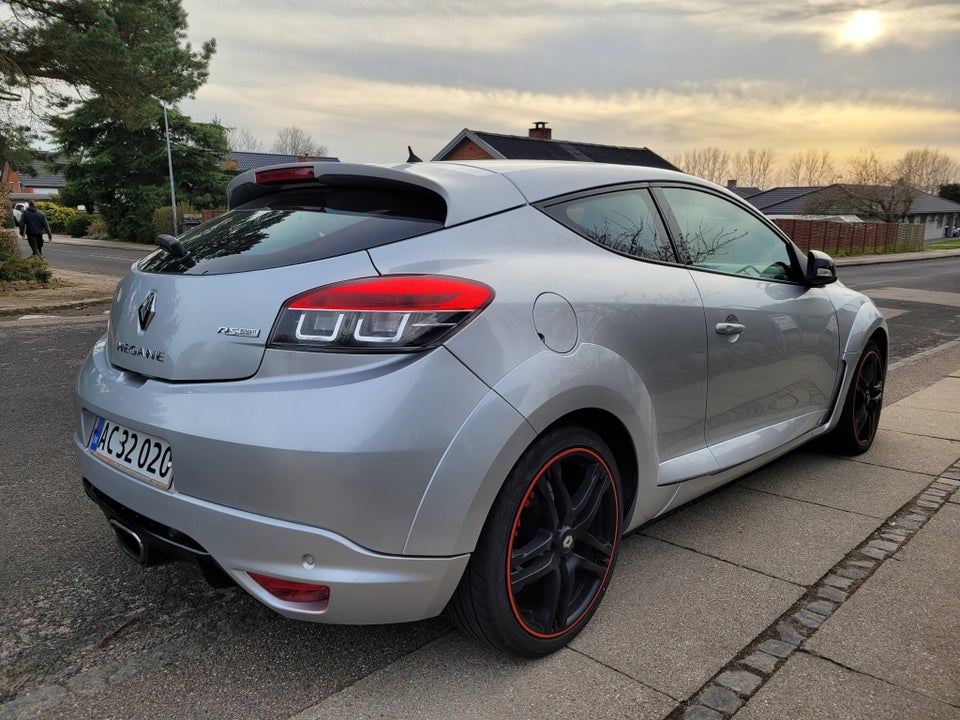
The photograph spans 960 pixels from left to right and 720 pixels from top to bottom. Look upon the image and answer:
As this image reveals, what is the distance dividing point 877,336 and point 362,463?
382cm

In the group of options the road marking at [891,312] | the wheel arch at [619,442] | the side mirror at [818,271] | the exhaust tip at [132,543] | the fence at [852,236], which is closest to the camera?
the exhaust tip at [132,543]

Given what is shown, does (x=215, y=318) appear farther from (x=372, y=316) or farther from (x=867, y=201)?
(x=867, y=201)

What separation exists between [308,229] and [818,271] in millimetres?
2663

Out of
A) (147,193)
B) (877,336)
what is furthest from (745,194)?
(877,336)

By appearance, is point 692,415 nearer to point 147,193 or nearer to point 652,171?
point 652,171

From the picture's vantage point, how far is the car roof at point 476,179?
2330mm

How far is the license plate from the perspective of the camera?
2.16 meters

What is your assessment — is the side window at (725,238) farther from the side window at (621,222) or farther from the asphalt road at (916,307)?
the asphalt road at (916,307)

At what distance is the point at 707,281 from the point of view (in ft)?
10.1

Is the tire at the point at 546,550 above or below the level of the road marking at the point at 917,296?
above

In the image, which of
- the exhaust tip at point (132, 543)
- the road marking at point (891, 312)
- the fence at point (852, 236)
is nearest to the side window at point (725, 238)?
the exhaust tip at point (132, 543)

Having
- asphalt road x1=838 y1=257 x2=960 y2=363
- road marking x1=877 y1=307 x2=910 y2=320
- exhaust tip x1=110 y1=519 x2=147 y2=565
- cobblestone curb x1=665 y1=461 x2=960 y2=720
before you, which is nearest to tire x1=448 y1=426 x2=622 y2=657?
cobblestone curb x1=665 y1=461 x2=960 y2=720

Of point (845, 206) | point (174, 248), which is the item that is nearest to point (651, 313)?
point (174, 248)

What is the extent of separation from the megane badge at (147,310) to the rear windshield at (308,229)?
0.35 ft
